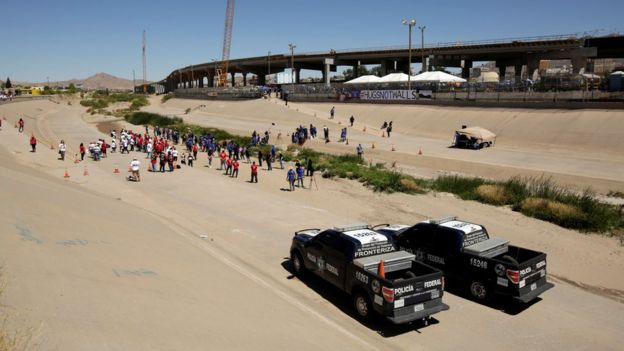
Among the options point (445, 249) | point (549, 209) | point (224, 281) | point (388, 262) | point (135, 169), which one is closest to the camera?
point (388, 262)

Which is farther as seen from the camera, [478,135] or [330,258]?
[478,135]

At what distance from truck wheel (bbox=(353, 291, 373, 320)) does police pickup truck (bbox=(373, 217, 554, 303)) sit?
2.56 meters

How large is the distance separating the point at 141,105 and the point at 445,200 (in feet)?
314

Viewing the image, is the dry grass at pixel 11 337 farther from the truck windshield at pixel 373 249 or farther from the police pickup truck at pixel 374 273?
the truck windshield at pixel 373 249

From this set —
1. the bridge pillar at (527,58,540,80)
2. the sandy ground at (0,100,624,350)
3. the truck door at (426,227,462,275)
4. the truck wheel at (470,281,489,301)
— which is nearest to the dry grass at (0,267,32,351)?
the sandy ground at (0,100,624,350)

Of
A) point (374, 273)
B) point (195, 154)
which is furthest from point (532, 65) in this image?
point (374, 273)

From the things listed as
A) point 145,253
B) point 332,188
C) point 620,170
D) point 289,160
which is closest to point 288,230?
point 145,253

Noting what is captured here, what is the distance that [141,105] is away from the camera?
344ft

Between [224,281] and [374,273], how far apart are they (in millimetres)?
3066

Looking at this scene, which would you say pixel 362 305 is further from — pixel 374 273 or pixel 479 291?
pixel 479 291

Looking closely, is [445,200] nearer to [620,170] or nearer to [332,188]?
[332,188]

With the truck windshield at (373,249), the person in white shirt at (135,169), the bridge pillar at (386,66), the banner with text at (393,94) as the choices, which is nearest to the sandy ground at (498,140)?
the banner with text at (393,94)

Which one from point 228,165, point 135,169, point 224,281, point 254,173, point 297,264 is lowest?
point 297,264

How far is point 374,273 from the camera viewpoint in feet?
30.3
